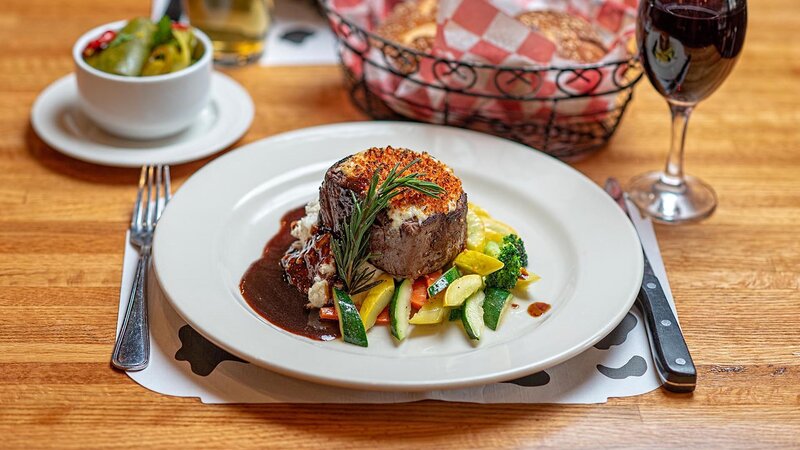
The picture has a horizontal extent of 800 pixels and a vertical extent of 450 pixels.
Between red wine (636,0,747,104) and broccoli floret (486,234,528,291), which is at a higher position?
red wine (636,0,747,104)

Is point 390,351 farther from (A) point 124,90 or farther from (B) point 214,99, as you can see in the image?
(B) point 214,99

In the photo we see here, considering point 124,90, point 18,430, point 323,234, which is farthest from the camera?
point 124,90

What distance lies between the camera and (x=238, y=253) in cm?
187

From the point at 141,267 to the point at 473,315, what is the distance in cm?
73

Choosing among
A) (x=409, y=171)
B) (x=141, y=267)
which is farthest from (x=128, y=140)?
(x=409, y=171)

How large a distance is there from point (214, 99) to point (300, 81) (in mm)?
318

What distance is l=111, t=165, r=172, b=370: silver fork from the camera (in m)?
1.61

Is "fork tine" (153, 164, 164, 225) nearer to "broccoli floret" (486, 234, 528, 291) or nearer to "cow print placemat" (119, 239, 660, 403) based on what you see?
"cow print placemat" (119, 239, 660, 403)

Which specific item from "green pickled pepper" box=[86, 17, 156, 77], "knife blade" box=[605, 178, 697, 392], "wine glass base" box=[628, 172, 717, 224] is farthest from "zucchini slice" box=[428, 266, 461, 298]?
"green pickled pepper" box=[86, 17, 156, 77]

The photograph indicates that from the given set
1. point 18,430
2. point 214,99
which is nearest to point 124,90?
point 214,99

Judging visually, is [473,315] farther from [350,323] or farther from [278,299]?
[278,299]

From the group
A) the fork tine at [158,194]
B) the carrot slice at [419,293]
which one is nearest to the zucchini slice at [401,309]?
the carrot slice at [419,293]

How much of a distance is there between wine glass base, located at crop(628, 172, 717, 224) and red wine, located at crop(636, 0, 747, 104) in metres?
0.30

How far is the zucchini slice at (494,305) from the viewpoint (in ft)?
5.44
